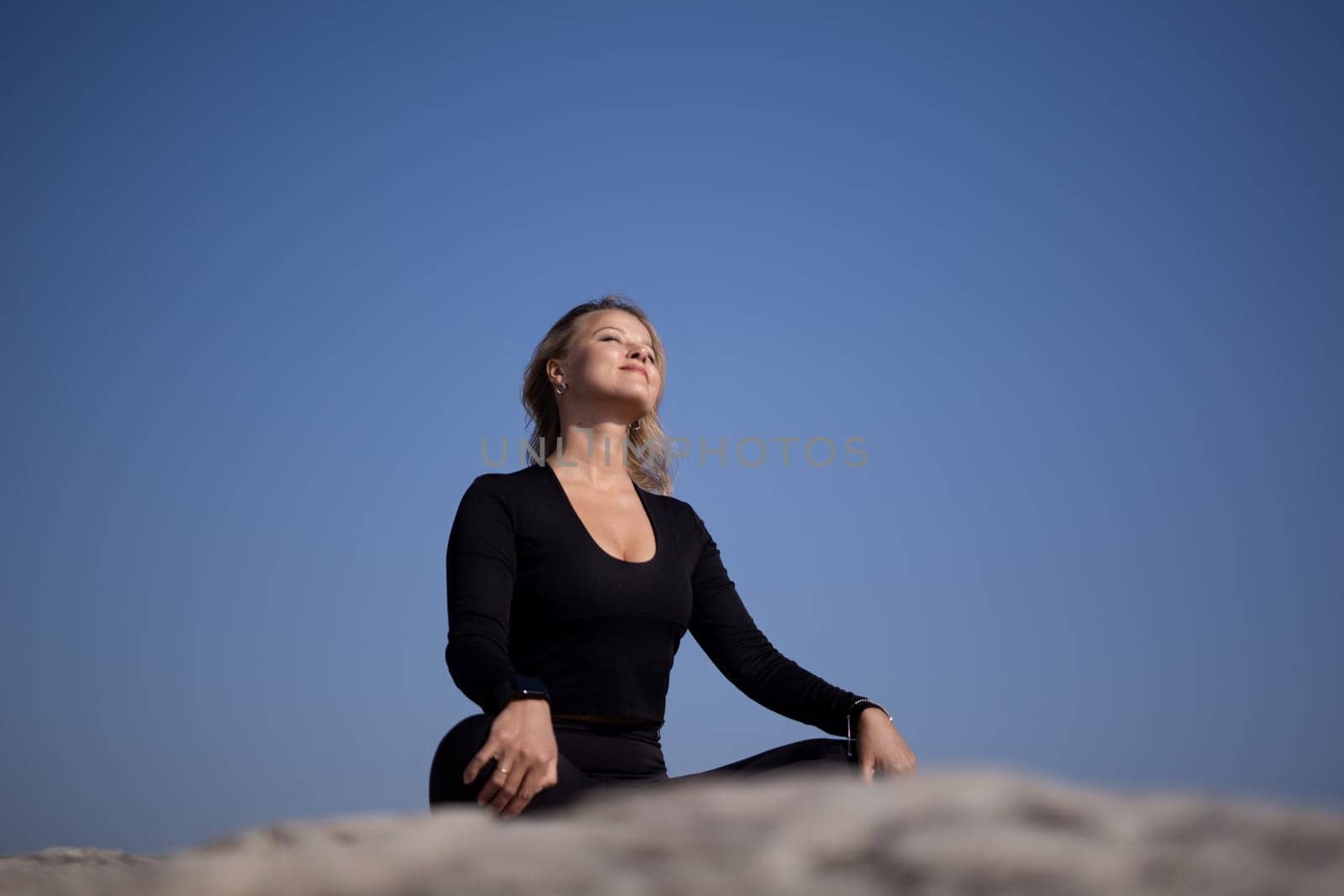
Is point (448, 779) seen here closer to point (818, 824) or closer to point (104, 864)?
point (104, 864)

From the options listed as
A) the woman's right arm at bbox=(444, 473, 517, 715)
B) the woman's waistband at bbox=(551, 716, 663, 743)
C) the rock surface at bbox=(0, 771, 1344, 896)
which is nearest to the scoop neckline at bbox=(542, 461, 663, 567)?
the woman's right arm at bbox=(444, 473, 517, 715)

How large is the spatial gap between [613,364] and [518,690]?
1.57m

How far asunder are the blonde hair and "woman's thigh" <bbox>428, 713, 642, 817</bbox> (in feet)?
5.67

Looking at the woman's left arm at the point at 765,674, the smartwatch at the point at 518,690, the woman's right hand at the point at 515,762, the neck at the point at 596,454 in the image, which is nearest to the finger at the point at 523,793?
the woman's right hand at the point at 515,762

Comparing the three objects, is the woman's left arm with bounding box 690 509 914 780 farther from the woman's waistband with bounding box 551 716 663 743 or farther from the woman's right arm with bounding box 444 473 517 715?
the woman's right arm with bounding box 444 473 517 715

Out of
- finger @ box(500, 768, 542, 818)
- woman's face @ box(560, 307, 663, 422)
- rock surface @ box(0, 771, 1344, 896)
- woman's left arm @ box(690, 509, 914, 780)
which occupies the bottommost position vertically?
rock surface @ box(0, 771, 1344, 896)

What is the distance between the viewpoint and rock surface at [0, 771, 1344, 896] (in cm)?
77

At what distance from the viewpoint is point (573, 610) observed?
318 centimetres

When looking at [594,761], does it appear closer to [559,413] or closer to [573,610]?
[573,610]

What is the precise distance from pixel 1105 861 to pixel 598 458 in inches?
122

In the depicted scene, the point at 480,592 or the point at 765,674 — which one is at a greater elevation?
the point at 480,592

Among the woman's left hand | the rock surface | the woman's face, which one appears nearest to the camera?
the rock surface

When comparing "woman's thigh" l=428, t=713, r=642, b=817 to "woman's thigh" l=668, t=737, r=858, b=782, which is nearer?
"woman's thigh" l=428, t=713, r=642, b=817

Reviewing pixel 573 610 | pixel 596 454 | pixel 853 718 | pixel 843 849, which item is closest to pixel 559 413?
pixel 596 454
